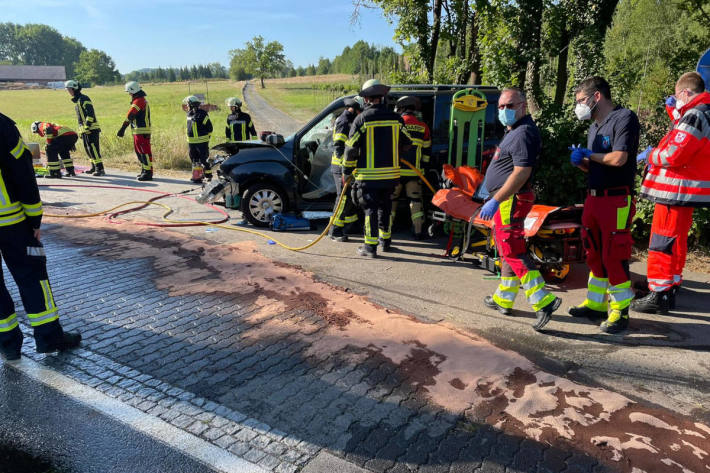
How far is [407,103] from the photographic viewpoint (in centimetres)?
675

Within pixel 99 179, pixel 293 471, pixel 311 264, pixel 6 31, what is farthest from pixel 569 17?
pixel 6 31

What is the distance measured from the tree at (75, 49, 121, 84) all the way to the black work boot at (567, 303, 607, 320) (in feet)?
468

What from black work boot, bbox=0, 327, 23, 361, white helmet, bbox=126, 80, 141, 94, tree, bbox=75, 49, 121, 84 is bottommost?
black work boot, bbox=0, 327, 23, 361

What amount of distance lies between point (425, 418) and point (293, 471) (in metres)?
0.88

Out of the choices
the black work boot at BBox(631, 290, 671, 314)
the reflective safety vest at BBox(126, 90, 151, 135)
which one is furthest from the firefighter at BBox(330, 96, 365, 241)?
the reflective safety vest at BBox(126, 90, 151, 135)

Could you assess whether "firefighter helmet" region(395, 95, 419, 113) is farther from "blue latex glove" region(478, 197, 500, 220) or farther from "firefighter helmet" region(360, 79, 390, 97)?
"blue latex glove" region(478, 197, 500, 220)

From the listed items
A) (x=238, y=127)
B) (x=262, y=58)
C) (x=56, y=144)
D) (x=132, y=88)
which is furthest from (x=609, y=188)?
(x=262, y=58)

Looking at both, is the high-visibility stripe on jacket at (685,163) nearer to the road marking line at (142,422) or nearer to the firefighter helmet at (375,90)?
the firefighter helmet at (375,90)

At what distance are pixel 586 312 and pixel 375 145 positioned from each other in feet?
9.93

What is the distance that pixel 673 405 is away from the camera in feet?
10.5

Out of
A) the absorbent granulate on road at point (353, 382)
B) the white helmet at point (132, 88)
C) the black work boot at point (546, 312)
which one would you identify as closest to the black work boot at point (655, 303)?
the black work boot at point (546, 312)

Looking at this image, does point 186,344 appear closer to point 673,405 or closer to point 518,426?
point 518,426

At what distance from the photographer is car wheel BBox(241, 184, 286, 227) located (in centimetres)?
766

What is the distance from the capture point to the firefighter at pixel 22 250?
3623mm
